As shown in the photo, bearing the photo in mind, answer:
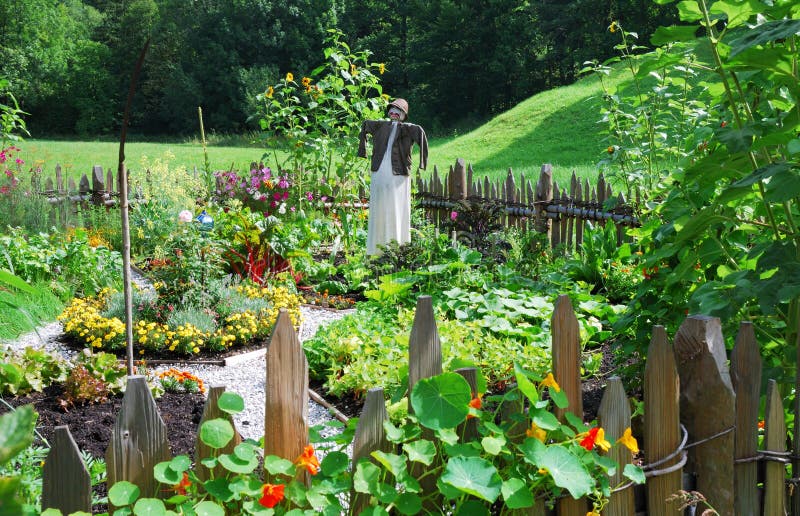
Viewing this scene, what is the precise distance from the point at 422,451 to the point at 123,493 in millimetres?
631

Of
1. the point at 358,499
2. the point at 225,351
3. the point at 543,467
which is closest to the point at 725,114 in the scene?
the point at 543,467

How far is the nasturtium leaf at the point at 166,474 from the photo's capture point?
4.75 ft

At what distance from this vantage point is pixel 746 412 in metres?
1.90

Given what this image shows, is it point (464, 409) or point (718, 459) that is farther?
point (718, 459)

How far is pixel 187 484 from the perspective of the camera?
1.51 meters

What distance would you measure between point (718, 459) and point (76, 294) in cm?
587

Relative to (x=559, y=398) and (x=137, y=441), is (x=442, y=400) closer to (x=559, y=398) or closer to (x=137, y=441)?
(x=559, y=398)

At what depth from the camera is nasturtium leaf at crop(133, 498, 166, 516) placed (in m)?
1.41

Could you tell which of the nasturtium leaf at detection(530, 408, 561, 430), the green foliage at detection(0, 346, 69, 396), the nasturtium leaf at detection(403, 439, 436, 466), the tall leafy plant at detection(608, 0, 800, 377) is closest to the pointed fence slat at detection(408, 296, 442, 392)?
the nasturtium leaf at detection(403, 439, 436, 466)

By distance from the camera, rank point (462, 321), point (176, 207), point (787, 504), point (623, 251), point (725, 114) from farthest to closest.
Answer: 1. point (176, 207)
2. point (623, 251)
3. point (462, 321)
4. point (725, 114)
5. point (787, 504)

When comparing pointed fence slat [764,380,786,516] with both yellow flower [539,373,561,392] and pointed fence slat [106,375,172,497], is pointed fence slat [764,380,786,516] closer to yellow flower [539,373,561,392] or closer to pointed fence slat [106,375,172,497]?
yellow flower [539,373,561,392]

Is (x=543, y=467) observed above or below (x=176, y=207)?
below

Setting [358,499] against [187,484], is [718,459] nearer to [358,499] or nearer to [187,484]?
[358,499]


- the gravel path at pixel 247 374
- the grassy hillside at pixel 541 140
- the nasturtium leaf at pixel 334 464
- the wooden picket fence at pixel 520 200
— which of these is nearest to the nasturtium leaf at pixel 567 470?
the nasturtium leaf at pixel 334 464
